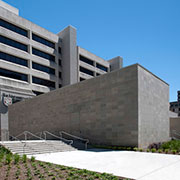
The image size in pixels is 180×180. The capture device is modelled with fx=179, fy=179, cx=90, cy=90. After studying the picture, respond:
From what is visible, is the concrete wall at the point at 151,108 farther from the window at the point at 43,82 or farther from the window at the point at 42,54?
the window at the point at 42,54

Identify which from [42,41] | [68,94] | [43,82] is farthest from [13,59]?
[68,94]

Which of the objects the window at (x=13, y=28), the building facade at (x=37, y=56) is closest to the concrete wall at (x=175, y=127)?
the building facade at (x=37, y=56)

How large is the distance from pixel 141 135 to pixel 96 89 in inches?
244

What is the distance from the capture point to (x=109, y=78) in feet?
57.1

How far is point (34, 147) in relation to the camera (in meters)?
14.6

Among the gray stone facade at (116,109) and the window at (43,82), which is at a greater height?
the window at (43,82)

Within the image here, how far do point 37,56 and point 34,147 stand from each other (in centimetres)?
2873

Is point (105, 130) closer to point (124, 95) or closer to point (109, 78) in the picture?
point (124, 95)

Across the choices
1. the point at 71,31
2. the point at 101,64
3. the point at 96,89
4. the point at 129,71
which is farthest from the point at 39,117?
the point at 101,64

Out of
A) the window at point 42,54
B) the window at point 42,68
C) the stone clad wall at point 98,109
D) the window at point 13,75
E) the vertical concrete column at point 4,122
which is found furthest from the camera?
the window at point 42,54

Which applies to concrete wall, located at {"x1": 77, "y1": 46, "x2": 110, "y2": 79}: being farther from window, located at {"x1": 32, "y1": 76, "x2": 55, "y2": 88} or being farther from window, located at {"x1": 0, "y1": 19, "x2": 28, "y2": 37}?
window, located at {"x1": 0, "y1": 19, "x2": 28, "y2": 37}

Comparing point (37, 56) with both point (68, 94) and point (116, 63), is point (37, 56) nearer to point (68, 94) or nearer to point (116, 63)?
point (68, 94)

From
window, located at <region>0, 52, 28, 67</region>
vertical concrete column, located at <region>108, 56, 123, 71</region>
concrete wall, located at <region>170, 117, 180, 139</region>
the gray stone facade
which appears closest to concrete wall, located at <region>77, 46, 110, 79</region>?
vertical concrete column, located at <region>108, 56, 123, 71</region>

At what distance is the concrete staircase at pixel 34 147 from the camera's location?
13.4m
